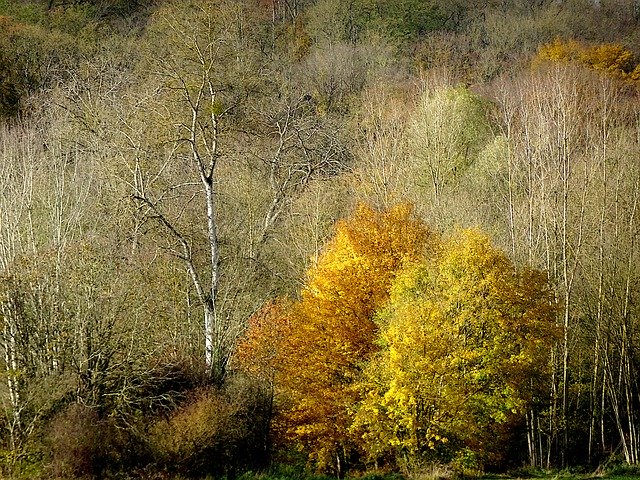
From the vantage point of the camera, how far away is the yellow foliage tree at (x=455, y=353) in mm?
20922

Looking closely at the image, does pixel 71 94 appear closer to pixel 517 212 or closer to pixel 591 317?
pixel 517 212

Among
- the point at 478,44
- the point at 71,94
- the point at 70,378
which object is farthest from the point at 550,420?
the point at 478,44

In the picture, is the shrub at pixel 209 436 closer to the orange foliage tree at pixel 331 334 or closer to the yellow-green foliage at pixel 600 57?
the orange foliage tree at pixel 331 334

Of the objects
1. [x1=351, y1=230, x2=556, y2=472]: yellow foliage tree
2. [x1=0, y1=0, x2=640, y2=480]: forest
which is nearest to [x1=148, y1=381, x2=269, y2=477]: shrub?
[x1=0, y1=0, x2=640, y2=480]: forest

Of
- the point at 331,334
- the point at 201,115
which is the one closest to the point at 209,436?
the point at 331,334

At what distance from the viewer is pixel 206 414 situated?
1827cm

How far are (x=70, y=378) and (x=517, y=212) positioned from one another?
19.9 meters

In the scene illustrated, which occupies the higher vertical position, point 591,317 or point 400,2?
point 400,2

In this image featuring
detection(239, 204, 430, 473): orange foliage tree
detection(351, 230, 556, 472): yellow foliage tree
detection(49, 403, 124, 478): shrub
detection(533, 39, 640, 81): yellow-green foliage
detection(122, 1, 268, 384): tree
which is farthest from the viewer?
detection(533, 39, 640, 81): yellow-green foliage

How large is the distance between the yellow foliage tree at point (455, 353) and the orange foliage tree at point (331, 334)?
134 centimetres

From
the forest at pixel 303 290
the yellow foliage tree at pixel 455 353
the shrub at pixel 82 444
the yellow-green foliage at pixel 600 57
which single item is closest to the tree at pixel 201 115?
the forest at pixel 303 290

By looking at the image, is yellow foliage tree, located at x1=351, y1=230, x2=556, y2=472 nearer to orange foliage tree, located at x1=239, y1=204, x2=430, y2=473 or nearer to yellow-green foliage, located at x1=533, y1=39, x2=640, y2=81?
orange foliage tree, located at x1=239, y1=204, x2=430, y2=473

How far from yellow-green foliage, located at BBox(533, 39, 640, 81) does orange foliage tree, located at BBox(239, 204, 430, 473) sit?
104 feet

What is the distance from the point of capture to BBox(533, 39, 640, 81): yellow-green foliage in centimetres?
5088
